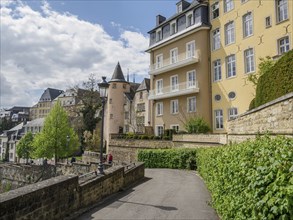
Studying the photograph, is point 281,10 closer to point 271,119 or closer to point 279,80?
point 279,80

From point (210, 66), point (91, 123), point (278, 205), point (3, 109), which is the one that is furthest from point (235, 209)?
point (3, 109)

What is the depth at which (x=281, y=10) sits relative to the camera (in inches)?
862

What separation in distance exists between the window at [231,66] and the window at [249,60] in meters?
1.47

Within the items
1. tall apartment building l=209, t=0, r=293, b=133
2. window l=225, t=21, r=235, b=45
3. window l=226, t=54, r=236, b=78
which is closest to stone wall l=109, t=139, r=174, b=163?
tall apartment building l=209, t=0, r=293, b=133

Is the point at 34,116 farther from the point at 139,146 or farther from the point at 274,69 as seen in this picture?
the point at 274,69

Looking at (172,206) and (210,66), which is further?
(210,66)

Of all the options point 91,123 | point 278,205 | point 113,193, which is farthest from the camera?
point 91,123

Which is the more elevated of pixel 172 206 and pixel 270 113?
pixel 270 113

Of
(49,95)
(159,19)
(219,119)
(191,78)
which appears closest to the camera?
(219,119)

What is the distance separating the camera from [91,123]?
174 ft

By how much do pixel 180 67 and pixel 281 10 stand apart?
1238 centimetres

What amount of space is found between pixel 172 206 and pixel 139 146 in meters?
22.5

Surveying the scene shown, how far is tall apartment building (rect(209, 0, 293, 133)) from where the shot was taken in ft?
72.3

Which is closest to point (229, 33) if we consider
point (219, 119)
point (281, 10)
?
point (281, 10)
